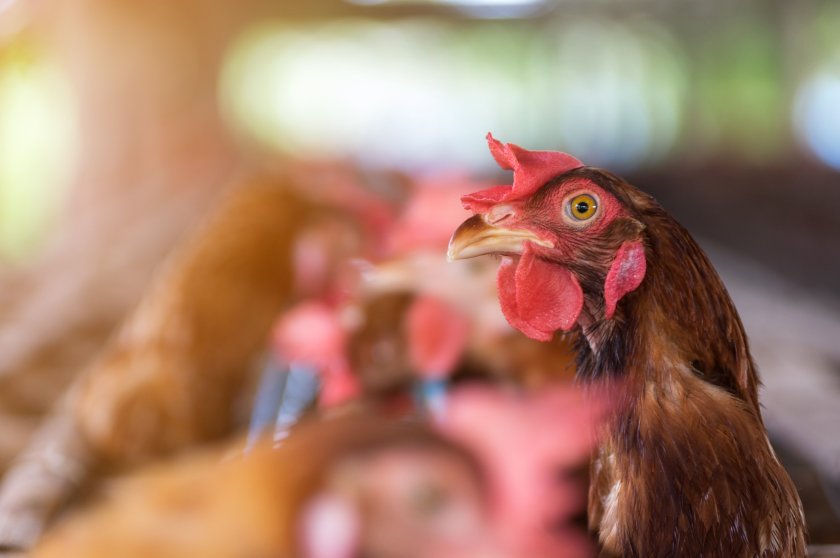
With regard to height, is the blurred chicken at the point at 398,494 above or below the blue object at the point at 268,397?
above

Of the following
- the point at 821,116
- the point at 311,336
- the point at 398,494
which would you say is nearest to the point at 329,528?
the point at 398,494

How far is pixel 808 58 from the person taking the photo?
2.45 m

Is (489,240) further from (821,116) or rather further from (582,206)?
(821,116)

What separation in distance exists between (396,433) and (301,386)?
0.34 m

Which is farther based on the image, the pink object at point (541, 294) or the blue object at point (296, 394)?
the blue object at point (296, 394)

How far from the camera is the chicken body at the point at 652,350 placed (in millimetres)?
295

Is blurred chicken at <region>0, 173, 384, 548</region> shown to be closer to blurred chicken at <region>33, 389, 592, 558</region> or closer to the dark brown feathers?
blurred chicken at <region>33, 389, 592, 558</region>

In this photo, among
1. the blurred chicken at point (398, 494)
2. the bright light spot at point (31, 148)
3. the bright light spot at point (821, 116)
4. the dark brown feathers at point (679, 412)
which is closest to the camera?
the dark brown feathers at point (679, 412)

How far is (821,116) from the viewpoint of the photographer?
90.3 inches

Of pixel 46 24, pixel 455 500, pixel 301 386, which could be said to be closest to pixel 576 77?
pixel 46 24

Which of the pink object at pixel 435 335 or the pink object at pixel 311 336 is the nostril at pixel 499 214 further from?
the pink object at pixel 311 336

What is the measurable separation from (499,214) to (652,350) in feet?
0.26

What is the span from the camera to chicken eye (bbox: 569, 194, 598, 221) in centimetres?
30

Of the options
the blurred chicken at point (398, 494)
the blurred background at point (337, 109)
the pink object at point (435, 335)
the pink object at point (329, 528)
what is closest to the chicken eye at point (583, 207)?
the blurred chicken at point (398, 494)
